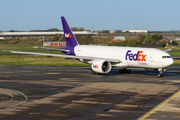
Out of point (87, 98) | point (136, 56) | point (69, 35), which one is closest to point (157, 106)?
point (87, 98)

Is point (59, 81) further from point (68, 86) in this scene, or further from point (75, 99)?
point (75, 99)

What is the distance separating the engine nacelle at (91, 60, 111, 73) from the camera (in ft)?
141

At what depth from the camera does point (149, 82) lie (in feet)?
121

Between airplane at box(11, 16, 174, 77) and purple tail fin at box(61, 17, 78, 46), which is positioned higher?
purple tail fin at box(61, 17, 78, 46)

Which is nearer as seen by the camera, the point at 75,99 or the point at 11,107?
the point at 11,107

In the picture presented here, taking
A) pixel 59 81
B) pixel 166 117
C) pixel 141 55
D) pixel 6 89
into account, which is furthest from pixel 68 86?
pixel 166 117

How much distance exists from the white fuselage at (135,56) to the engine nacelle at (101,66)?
1.66 metres

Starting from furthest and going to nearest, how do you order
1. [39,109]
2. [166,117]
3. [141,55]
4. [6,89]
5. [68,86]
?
1. [141,55]
2. [68,86]
3. [6,89]
4. [39,109]
5. [166,117]

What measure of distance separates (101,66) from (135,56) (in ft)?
17.3

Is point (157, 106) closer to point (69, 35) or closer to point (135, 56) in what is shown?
point (135, 56)

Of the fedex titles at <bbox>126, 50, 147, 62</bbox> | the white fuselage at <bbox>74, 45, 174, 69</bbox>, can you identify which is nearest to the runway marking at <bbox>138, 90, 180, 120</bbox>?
the white fuselage at <bbox>74, 45, 174, 69</bbox>

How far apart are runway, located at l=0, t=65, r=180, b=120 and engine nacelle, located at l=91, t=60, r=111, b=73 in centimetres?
343

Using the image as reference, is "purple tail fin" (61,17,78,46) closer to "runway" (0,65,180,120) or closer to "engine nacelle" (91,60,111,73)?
"engine nacelle" (91,60,111,73)

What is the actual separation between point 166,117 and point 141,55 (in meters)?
22.7
